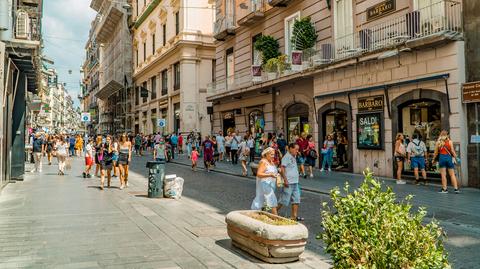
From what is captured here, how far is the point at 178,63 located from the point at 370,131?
2418 centimetres

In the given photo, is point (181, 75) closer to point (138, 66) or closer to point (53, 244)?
point (138, 66)

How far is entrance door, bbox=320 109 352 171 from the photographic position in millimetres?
18078

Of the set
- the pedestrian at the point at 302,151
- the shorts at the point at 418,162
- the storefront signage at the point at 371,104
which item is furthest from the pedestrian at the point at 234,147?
the shorts at the point at 418,162

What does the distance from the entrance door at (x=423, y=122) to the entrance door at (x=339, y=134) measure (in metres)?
2.99

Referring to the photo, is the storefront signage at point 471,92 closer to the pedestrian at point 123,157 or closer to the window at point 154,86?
the pedestrian at point 123,157

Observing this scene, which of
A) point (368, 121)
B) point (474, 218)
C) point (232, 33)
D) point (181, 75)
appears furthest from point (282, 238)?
point (181, 75)

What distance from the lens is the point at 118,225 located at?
7793mm

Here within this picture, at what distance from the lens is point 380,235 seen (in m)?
3.25

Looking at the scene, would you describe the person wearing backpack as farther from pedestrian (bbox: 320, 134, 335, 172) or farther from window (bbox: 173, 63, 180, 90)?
window (bbox: 173, 63, 180, 90)

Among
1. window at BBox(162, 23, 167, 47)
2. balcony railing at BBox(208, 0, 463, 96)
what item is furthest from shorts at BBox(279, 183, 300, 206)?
window at BBox(162, 23, 167, 47)

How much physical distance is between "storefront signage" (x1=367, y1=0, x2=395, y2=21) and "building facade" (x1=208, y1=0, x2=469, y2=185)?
4cm

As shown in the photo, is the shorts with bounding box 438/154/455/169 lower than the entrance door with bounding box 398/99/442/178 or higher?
lower

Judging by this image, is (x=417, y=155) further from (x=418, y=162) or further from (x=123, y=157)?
(x=123, y=157)

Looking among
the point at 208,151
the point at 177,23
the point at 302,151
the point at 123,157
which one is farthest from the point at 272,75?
the point at 177,23
